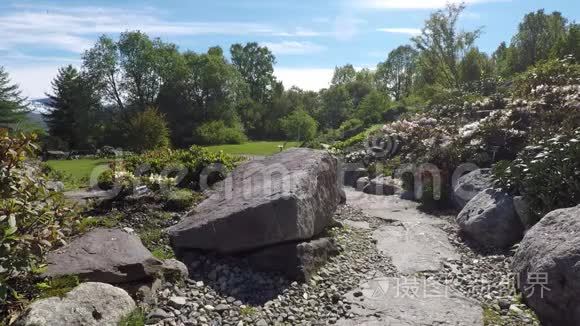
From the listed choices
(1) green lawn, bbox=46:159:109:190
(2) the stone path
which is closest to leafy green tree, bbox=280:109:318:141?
(1) green lawn, bbox=46:159:109:190

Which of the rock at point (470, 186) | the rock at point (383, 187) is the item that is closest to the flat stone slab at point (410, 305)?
the rock at point (470, 186)

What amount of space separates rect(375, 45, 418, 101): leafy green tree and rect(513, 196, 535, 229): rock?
54.7 metres

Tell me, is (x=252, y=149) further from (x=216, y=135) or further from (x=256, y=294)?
(x=256, y=294)

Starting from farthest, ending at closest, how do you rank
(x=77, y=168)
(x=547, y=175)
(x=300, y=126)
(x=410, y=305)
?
(x=300, y=126)
(x=77, y=168)
(x=547, y=175)
(x=410, y=305)

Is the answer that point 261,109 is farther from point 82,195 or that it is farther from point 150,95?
point 82,195

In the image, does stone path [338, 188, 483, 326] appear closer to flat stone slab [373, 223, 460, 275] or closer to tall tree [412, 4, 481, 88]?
flat stone slab [373, 223, 460, 275]

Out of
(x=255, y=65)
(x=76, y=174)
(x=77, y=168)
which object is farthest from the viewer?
(x=255, y=65)

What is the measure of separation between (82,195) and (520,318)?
243 inches

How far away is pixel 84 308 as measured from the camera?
138 inches

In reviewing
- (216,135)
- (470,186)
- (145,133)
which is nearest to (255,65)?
(216,135)

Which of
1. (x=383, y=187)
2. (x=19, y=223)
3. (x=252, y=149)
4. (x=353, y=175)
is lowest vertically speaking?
(x=383, y=187)

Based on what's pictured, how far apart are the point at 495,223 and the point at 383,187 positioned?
14.1ft

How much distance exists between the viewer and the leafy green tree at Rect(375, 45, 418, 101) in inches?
2346

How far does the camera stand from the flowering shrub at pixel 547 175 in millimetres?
5781
